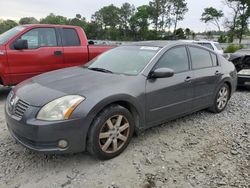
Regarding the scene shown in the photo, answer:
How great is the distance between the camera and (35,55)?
5480mm

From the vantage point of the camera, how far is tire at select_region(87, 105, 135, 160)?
2748mm

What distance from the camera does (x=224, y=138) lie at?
11.9 ft

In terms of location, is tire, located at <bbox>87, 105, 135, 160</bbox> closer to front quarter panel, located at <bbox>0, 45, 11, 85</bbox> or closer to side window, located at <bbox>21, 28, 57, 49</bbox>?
front quarter panel, located at <bbox>0, 45, 11, 85</bbox>

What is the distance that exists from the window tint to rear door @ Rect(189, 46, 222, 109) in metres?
3.29

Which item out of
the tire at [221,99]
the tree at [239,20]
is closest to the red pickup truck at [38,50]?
the tire at [221,99]

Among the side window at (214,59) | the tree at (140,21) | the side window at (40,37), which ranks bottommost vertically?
the side window at (214,59)

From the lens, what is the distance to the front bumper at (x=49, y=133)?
252 cm

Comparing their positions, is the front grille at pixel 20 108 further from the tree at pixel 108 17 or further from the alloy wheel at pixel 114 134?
the tree at pixel 108 17

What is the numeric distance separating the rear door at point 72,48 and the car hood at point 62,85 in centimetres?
256

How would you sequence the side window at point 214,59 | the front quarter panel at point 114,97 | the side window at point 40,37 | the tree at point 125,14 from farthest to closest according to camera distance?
the tree at point 125,14 → the side window at point 40,37 → the side window at point 214,59 → the front quarter panel at point 114,97

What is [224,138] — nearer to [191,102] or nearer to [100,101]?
[191,102]

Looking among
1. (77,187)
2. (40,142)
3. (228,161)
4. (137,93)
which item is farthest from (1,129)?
(228,161)

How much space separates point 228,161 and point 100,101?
180 centimetres

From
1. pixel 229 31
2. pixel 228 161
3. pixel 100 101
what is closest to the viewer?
pixel 100 101
